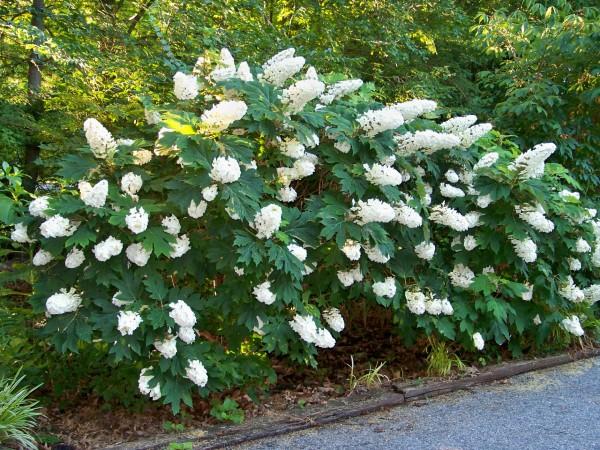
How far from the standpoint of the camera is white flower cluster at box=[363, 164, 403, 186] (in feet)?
12.8

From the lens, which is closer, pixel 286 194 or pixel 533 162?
pixel 286 194

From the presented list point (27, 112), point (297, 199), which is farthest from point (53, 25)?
point (297, 199)

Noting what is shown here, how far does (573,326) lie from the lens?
5.05m

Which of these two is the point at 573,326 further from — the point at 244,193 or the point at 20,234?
the point at 20,234

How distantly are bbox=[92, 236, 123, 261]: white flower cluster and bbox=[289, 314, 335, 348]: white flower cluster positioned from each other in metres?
1.18

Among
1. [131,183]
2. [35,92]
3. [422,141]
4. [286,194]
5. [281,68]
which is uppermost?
[35,92]

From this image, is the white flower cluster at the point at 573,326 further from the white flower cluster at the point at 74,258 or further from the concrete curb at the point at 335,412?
the white flower cluster at the point at 74,258

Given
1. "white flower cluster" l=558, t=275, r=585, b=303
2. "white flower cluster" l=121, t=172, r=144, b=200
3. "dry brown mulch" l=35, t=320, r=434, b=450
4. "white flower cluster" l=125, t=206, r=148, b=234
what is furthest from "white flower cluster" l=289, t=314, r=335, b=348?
"white flower cluster" l=558, t=275, r=585, b=303

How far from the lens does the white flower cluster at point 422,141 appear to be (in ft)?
13.8

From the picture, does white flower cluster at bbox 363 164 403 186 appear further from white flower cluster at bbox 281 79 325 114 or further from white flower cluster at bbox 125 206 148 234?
white flower cluster at bbox 125 206 148 234

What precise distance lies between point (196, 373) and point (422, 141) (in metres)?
2.13

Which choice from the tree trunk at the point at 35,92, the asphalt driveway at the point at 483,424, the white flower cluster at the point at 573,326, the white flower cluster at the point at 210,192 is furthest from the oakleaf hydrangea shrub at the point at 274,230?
the tree trunk at the point at 35,92

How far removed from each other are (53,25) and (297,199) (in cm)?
481

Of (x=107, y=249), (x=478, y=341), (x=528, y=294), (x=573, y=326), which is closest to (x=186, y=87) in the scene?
(x=107, y=249)
